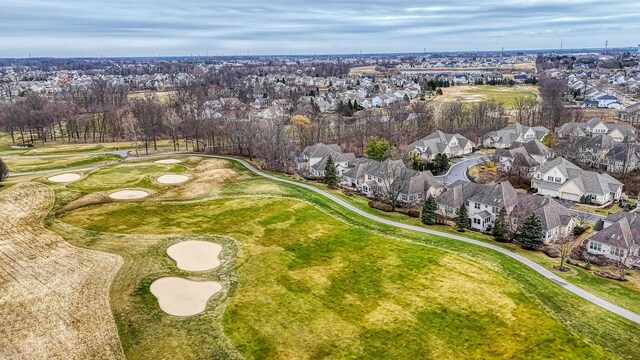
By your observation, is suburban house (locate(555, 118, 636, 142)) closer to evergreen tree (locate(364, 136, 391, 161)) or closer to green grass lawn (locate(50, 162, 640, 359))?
evergreen tree (locate(364, 136, 391, 161))

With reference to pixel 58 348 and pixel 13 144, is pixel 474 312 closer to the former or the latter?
pixel 58 348

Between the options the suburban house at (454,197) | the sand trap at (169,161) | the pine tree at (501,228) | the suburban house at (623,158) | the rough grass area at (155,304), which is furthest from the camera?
the sand trap at (169,161)

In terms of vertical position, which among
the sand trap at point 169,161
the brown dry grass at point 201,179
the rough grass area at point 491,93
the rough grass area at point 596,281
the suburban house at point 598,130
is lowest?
the rough grass area at point 596,281

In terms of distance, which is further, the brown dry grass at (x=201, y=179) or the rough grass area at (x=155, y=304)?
the brown dry grass at (x=201, y=179)

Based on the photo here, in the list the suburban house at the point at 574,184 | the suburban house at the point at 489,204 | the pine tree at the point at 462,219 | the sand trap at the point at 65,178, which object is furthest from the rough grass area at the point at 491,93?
the sand trap at the point at 65,178

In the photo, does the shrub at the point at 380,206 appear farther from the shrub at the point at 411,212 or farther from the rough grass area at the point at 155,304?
the rough grass area at the point at 155,304

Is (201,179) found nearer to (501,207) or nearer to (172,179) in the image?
(172,179)

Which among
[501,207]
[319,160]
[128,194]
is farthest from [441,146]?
[128,194]
